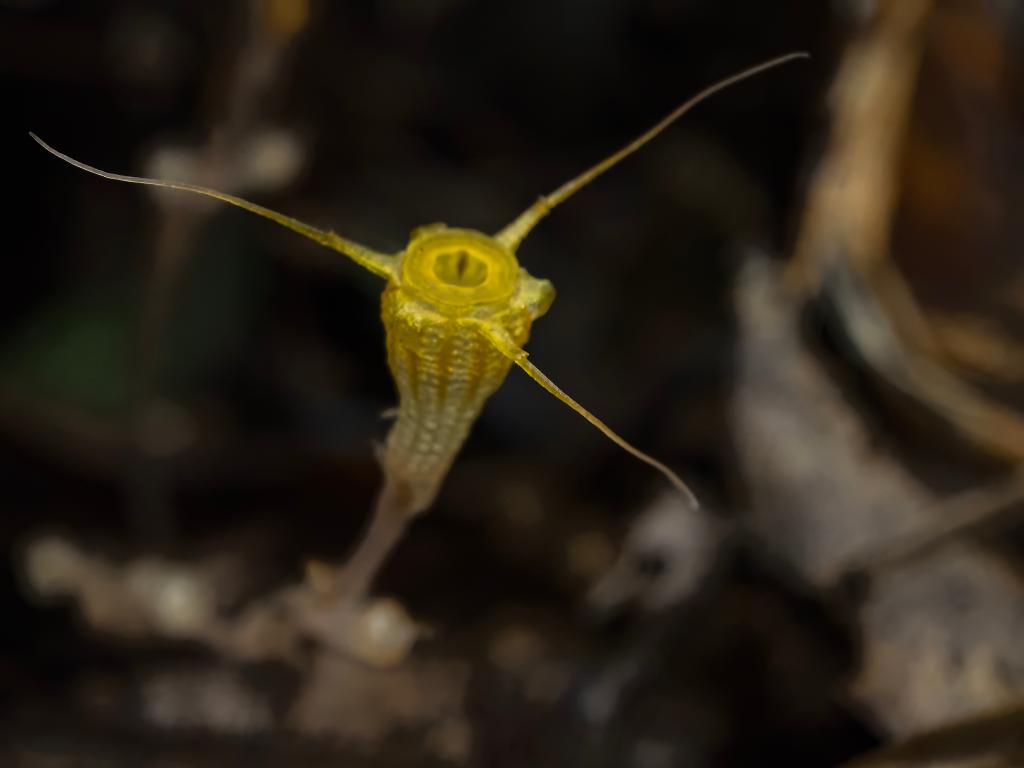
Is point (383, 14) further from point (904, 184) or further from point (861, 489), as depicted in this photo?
point (861, 489)

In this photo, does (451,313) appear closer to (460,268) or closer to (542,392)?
(460,268)

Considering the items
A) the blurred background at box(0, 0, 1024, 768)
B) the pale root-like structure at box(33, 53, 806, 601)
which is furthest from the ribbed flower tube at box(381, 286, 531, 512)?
the blurred background at box(0, 0, 1024, 768)

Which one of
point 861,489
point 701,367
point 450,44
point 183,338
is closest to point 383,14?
point 450,44

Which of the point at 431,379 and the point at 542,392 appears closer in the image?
the point at 431,379

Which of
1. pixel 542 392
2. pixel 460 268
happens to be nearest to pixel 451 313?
pixel 460 268

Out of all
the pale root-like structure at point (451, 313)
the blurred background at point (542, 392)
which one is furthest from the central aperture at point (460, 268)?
the blurred background at point (542, 392)

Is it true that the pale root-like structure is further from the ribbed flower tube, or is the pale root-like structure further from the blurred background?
the blurred background
